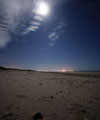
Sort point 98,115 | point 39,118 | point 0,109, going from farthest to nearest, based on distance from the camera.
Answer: point 0,109 < point 98,115 < point 39,118

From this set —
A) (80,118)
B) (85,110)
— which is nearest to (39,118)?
(80,118)

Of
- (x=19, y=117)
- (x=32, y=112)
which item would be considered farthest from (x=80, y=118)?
(x=19, y=117)

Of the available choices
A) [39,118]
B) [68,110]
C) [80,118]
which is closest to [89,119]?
[80,118]

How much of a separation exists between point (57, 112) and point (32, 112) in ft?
3.10

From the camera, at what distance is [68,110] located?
322 cm

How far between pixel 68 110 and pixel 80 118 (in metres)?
0.58

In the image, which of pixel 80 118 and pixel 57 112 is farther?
pixel 57 112

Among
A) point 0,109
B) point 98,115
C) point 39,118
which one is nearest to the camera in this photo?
point 39,118

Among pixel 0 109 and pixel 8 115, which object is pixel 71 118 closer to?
pixel 8 115

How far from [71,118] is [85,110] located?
0.88 meters

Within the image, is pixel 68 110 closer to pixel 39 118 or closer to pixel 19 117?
pixel 39 118

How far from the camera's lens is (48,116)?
2.78 metres

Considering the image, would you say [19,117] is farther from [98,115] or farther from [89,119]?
[98,115]

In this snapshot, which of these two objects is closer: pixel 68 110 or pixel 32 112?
pixel 32 112
